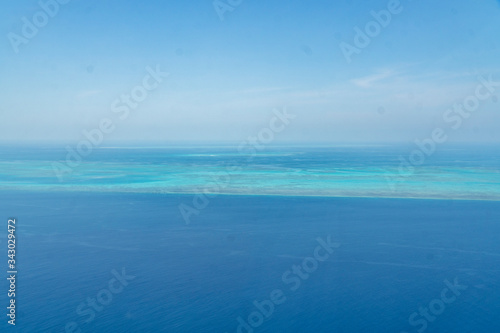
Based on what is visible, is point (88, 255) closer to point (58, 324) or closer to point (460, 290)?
point (58, 324)

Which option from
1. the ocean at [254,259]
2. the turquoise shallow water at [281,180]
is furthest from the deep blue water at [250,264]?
the turquoise shallow water at [281,180]
